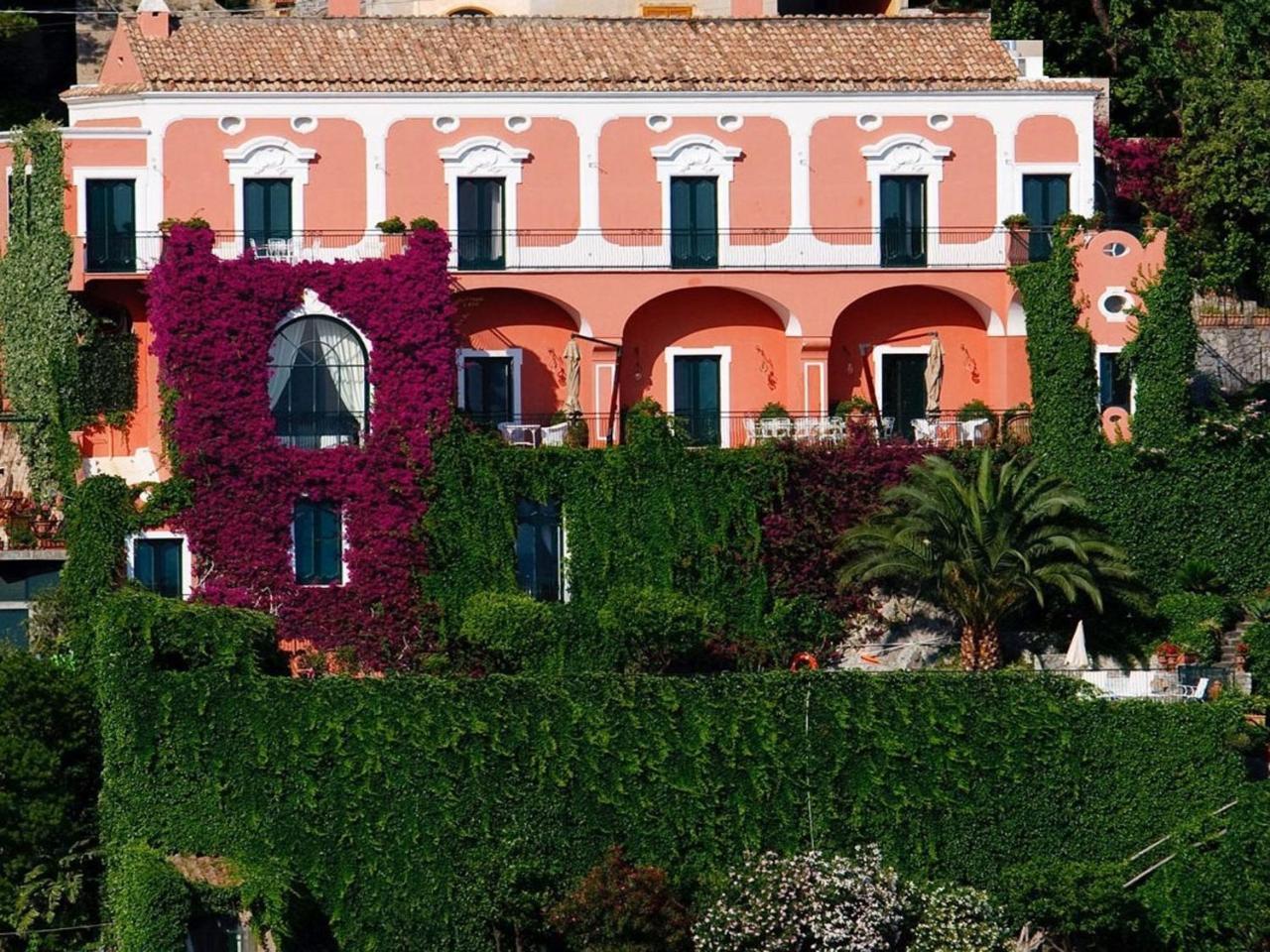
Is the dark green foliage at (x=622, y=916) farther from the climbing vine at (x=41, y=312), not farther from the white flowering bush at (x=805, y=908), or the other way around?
the climbing vine at (x=41, y=312)

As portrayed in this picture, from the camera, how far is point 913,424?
63156mm

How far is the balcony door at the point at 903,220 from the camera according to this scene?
210ft

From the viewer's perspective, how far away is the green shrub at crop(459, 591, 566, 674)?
190 feet

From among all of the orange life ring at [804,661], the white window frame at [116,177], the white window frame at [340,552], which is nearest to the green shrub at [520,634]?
the white window frame at [340,552]

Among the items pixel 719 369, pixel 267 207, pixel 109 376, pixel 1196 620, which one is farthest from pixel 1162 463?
pixel 109 376

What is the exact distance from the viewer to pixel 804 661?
2318 inches

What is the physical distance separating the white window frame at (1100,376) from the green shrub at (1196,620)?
3792 millimetres

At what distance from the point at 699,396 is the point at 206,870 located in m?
15.5

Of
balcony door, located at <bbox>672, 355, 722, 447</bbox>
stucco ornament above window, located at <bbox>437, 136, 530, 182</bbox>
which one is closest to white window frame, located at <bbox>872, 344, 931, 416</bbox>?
balcony door, located at <bbox>672, 355, 722, 447</bbox>

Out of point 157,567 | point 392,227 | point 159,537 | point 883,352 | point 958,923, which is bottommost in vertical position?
point 958,923

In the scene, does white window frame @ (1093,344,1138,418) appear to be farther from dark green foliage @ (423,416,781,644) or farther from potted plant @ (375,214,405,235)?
potted plant @ (375,214,405,235)

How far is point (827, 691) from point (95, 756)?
40.0 feet

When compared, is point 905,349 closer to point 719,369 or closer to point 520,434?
point 719,369

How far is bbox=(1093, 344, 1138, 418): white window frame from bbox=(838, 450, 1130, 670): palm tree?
2973 mm
